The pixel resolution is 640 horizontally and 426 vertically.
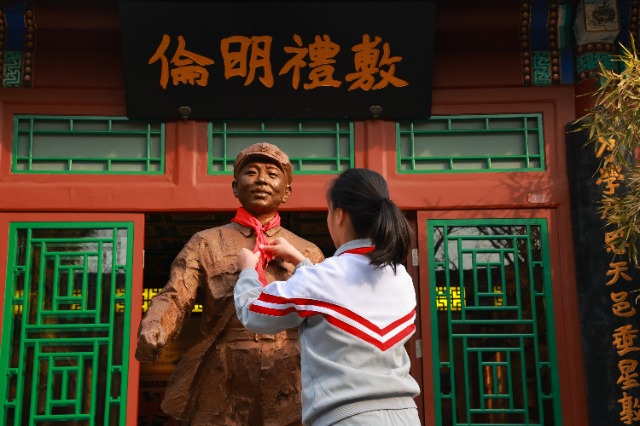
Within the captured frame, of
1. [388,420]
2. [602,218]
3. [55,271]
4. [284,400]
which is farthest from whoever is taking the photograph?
[55,271]

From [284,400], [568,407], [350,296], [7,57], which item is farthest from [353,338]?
[7,57]

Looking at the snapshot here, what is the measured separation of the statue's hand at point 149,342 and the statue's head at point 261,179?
699 mm

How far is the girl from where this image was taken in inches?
77.3

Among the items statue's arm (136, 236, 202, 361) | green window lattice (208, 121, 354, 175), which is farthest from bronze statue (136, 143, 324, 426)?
green window lattice (208, 121, 354, 175)

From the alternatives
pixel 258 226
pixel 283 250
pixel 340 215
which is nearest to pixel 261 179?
pixel 258 226

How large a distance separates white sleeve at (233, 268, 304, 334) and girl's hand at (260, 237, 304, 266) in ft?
2.13

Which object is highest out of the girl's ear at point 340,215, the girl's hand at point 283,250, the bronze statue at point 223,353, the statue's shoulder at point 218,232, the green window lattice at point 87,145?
the green window lattice at point 87,145

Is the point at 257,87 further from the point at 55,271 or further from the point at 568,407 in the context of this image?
the point at 568,407

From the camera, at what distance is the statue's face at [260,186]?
10.4ft

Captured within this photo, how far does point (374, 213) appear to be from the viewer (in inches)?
82.9

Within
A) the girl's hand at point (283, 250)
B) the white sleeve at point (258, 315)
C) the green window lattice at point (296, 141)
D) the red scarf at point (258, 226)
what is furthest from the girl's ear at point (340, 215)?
the green window lattice at point (296, 141)

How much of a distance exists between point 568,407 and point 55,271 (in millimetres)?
3157

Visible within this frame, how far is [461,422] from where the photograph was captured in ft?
15.6

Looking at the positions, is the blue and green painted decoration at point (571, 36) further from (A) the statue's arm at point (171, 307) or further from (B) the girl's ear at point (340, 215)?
(B) the girl's ear at point (340, 215)
